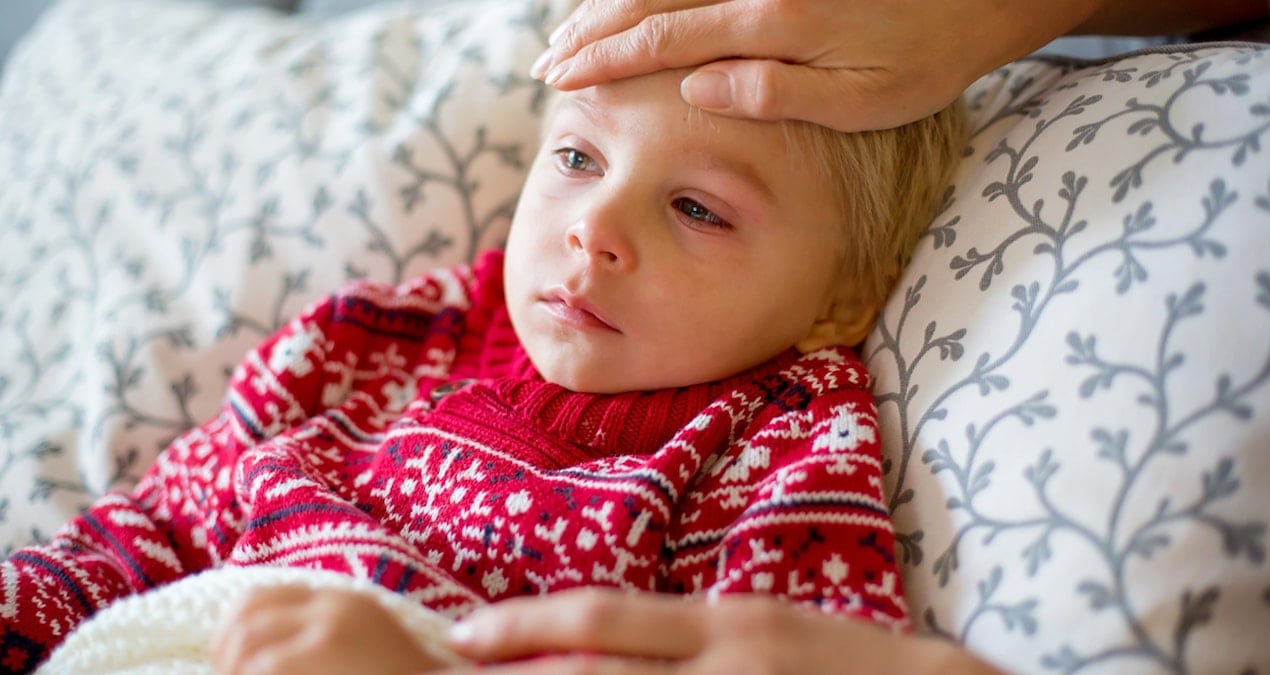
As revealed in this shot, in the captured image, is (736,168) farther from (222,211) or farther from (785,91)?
(222,211)

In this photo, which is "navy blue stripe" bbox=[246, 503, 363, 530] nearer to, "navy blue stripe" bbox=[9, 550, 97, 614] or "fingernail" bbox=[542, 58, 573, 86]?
"navy blue stripe" bbox=[9, 550, 97, 614]

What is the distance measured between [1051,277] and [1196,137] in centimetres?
16

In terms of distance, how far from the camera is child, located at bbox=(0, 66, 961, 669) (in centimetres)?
80

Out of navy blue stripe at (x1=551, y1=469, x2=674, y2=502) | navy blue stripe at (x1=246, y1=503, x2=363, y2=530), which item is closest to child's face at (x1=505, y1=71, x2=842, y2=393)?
navy blue stripe at (x1=551, y1=469, x2=674, y2=502)

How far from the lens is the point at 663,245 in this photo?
2.96 feet

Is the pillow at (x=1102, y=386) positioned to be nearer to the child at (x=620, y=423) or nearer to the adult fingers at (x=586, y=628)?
the child at (x=620, y=423)

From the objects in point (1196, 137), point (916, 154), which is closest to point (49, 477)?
point (916, 154)

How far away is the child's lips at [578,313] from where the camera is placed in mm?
917

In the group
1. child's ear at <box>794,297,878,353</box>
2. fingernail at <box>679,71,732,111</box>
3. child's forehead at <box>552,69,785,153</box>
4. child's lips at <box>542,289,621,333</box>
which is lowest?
child's ear at <box>794,297,878,353</box>

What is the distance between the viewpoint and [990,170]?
0.93 m

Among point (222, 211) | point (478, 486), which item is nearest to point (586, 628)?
point (478, 486)

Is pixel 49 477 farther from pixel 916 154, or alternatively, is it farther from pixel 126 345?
pixel 916 154

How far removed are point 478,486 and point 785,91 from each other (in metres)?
0.46

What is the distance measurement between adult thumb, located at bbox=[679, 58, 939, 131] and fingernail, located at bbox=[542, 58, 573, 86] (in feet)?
0.44
